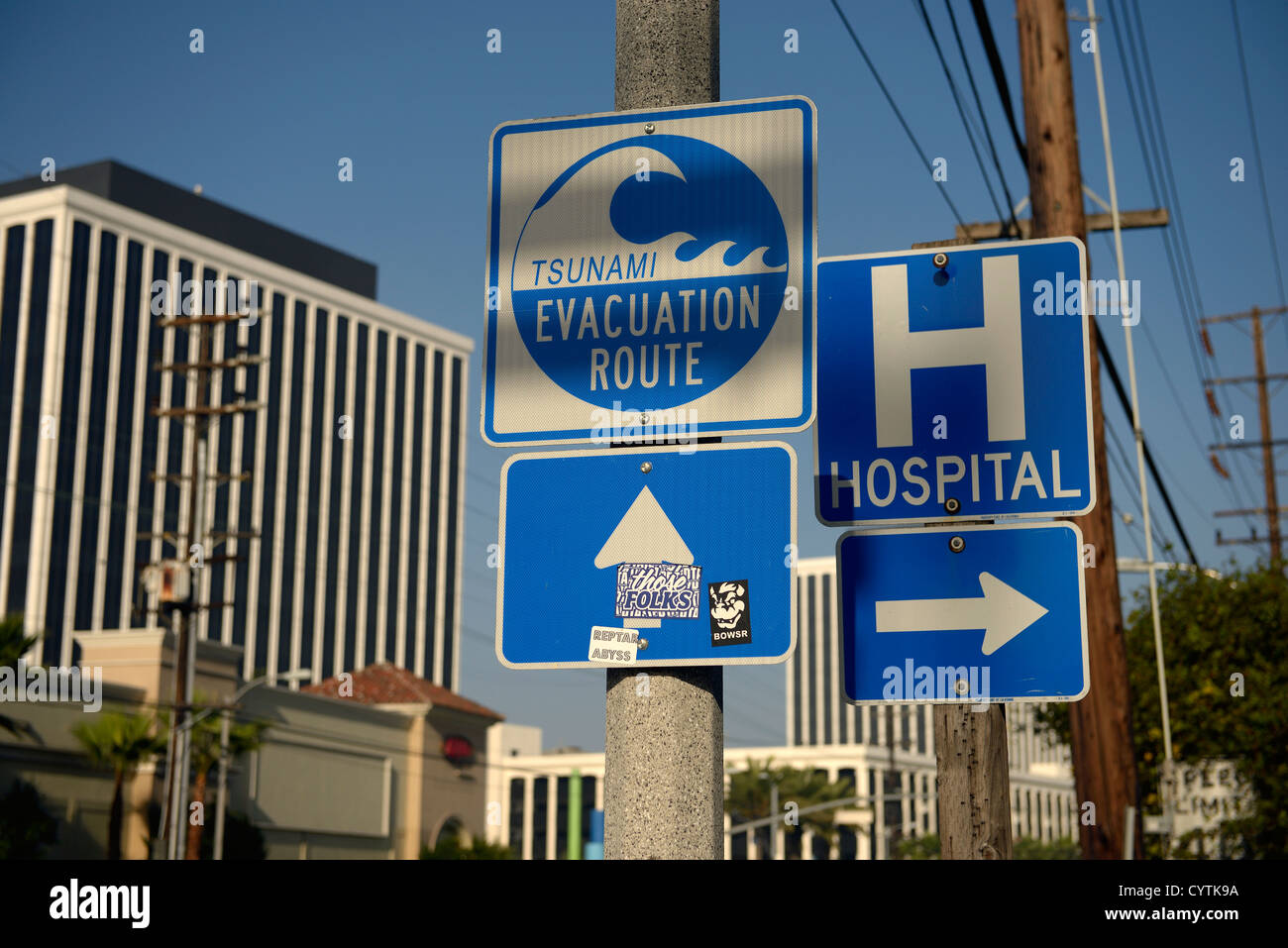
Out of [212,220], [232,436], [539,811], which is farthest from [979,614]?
[539,811]

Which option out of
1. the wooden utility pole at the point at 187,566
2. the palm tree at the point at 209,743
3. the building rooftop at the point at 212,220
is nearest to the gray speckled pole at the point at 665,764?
the wooden utility pole at the point at 187,566

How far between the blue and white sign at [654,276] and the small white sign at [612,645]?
48 centimetres

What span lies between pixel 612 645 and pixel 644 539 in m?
0.26

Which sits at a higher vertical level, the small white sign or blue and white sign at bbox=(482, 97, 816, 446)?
blue and white sign at bbox=(482, 97, 816, 446)

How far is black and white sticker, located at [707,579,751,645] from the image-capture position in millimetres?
3186

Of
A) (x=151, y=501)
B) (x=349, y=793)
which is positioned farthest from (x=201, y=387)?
(x=151, y=501)

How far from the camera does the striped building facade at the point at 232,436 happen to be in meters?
106

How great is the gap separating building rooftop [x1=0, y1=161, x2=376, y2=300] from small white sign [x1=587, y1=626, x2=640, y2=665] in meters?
127

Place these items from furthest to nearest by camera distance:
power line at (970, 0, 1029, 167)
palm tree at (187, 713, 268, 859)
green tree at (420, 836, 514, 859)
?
Answer: green tree at (420, 836, 514, 859)
palm tree at (187, 713, 268, 859)
power line at (970, 0, 1029, 167)

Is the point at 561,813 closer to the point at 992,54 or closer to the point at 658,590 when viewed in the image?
the point at 992,54

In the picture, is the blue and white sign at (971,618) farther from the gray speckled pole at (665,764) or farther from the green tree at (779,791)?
the green tree at (779,791)

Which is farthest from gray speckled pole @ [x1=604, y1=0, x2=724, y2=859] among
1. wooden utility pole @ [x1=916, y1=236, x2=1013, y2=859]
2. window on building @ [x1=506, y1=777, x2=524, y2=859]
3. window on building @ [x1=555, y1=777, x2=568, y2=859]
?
window on building @ [x1=555, y1=777, x2=568, y2=859]

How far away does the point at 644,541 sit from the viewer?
328 cm

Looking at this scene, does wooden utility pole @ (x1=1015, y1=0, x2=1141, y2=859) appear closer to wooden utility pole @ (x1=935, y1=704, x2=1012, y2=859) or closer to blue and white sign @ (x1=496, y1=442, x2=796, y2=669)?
wooden utility pole @ (x1=935, y1=704, x2=1012, y2=859)
